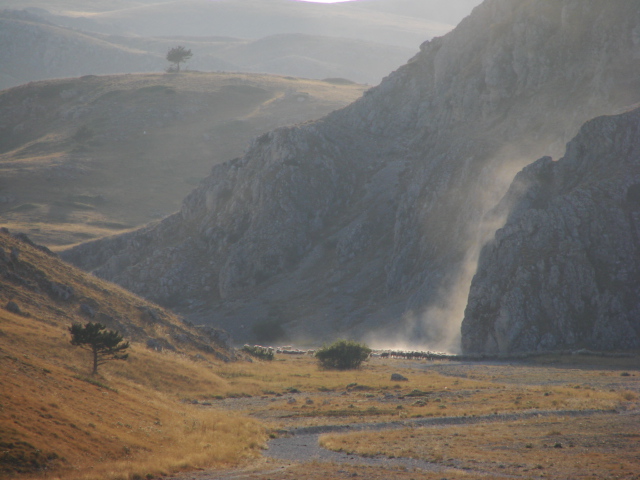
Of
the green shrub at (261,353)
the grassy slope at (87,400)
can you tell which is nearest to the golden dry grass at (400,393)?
the grassy slope at (87,400)

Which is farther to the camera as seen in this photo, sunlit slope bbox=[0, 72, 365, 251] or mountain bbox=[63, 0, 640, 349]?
sunlit slope bbox=[0, 72, 365, 251]

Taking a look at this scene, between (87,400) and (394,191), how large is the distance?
94.1 meters

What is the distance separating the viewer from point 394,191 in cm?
11956

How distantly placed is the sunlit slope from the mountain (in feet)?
69.6

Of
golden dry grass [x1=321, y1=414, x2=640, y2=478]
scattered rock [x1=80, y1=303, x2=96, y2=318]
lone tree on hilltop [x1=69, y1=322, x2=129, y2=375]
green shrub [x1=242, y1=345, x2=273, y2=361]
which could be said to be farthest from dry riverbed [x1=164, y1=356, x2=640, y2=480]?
scattered rock [x1=80, y1=303, x2=96, y2=318]

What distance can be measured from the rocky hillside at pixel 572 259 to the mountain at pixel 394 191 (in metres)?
8.43

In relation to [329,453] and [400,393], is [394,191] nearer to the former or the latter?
[400,393]

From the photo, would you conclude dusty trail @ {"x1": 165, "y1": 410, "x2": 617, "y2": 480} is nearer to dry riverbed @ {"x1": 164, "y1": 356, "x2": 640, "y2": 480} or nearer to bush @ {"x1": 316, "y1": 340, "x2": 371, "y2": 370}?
dry riverbed @ {"x1": 164, "y1": 356, "x2": 640, "y2": 480}

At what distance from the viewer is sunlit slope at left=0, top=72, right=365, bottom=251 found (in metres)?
142

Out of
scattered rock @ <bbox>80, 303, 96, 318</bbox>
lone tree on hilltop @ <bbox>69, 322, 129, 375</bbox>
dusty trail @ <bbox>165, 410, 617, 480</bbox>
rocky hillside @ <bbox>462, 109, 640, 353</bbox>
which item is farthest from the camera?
rocky hillside @ <bbox>462, 109, 640, 353</bbox>

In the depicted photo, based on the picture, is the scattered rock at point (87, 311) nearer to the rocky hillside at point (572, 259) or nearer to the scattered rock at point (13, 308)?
the scattered rock at point (13, 308)

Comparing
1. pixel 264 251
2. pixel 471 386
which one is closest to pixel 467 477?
pixel 471 386

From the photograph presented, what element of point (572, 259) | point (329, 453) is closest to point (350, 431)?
point (329, 453)

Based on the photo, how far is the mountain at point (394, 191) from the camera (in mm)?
97750
